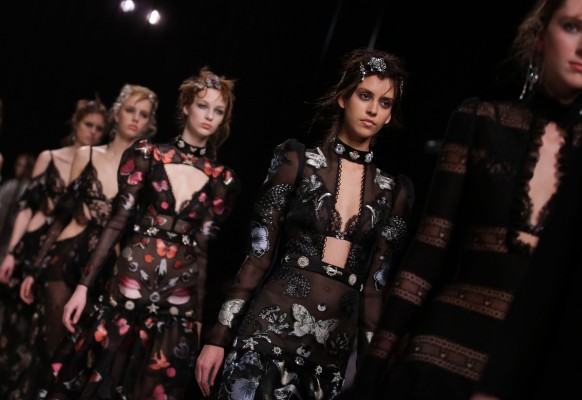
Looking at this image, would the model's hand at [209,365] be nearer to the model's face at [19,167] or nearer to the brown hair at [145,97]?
the brown hair at [145,97]

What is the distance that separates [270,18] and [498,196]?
3133 millimetres

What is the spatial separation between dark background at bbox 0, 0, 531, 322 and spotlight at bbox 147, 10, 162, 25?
0.11 feet

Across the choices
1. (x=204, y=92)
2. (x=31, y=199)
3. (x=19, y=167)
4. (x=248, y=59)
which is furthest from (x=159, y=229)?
(x=19, y=167)

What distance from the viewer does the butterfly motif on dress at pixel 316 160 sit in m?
3.08

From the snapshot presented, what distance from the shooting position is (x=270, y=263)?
3.03 m

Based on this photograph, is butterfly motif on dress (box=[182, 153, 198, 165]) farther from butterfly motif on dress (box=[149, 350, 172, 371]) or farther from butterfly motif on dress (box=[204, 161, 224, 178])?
butterfly motif on dress (box=[149, 350, 172, 371])

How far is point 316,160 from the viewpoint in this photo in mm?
3098

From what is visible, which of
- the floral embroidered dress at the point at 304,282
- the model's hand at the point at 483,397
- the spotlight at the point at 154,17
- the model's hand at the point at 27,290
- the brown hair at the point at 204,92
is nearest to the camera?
the model's hand at the point at 483,397

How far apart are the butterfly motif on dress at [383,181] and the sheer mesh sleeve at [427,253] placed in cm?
127

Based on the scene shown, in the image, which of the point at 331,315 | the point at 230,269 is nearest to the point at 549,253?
the point at 331,315

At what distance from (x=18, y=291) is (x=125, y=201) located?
1.50 m

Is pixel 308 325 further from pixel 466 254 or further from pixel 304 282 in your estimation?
pixel 466 254

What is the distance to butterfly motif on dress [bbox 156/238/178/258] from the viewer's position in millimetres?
4188

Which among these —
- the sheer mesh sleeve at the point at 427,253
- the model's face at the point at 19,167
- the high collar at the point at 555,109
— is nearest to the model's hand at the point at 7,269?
the model's face at the point at 19,167
